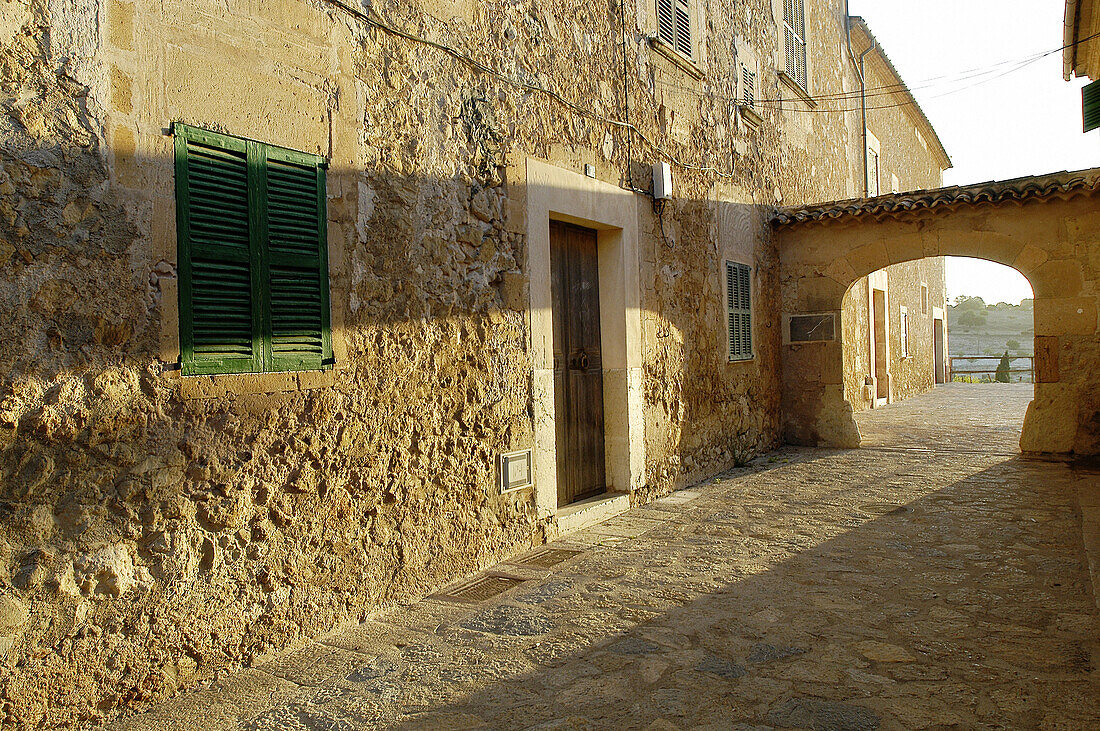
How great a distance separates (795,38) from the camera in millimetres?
10711

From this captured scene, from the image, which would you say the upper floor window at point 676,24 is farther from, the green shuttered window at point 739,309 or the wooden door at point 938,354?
the wooden door at point 938,354

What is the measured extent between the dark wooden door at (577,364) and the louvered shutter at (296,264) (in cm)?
232

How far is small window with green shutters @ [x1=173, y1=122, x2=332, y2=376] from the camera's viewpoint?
3154 mm

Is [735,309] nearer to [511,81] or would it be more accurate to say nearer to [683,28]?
[683,28]

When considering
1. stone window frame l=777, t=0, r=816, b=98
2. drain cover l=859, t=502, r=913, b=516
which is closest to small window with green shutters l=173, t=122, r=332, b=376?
drain cover l=859, t=502, r=913, b=516

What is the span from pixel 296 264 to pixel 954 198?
24.3 ft

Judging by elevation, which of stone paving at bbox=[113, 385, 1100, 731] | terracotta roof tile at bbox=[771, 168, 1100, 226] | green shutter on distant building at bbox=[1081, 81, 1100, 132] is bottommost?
stone paving at bbox=[113, 385, 1100, 731]

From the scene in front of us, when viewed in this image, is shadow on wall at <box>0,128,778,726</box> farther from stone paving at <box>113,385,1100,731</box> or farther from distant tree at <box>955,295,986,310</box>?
distant tree at <box>955,295,986,310</box>

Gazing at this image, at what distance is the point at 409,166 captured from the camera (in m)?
4.19

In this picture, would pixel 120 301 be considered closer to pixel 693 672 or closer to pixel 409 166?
pixel 409 166

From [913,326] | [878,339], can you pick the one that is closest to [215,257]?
[878,339]

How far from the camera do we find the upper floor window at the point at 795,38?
10375 millimetres

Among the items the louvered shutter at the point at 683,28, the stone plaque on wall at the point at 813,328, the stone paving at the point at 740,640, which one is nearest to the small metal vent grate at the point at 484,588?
the stone paving at the point at 740,640

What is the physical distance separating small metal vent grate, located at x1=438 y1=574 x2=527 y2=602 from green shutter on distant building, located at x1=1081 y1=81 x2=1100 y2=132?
6.41 meters
